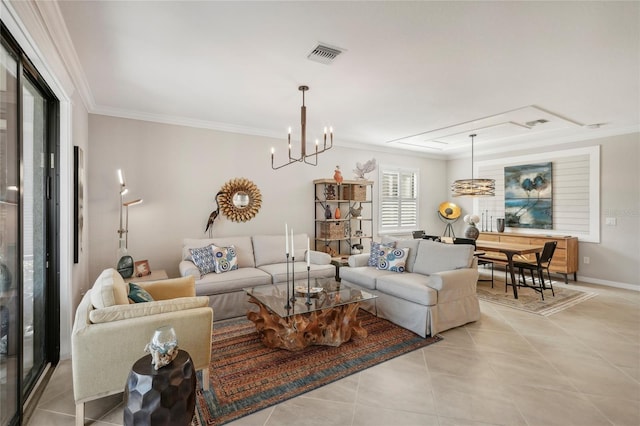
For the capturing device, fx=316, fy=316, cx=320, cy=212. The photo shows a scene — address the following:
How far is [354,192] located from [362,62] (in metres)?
3.12

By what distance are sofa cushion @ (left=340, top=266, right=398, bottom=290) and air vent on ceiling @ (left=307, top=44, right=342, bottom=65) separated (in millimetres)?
2489

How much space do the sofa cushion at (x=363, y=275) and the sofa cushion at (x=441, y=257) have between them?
393 millimetres

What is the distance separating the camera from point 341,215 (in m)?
5.86

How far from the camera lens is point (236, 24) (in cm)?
217

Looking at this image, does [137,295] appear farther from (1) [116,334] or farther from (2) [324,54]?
(2) [324,54]

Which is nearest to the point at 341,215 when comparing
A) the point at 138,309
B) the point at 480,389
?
the point at 480,389

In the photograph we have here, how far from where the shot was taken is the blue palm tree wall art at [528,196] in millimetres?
5891

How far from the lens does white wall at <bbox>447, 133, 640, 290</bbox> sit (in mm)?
4945

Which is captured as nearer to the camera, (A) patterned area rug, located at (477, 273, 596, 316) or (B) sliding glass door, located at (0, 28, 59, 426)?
(B) sliding glass door, located at (0, 28, 59, 426)

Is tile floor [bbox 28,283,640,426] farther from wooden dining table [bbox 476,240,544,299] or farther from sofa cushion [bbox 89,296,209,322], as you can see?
wooden dining table [bbox 476,240,544,299]

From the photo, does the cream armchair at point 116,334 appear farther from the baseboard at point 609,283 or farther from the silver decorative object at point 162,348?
the baseboard at point 609,283

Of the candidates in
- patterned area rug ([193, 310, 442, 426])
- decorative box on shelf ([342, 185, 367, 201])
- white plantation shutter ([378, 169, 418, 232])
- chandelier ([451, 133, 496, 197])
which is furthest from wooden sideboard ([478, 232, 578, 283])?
patterned area rug ([193, 310, 442, 426])

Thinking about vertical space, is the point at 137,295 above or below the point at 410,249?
below

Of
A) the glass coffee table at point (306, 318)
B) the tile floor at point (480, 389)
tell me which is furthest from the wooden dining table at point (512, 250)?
the glass coffee table at point (306, 318)
